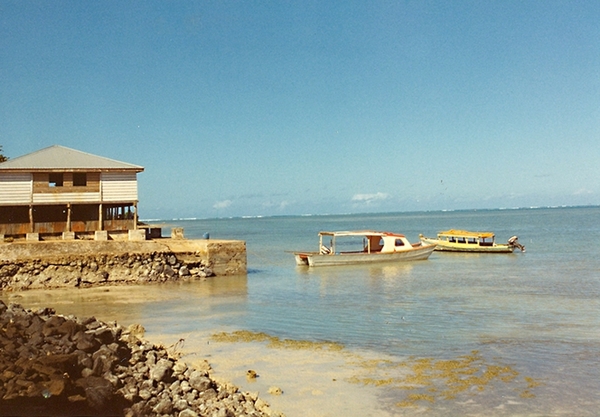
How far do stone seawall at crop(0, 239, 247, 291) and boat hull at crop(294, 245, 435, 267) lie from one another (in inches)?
252

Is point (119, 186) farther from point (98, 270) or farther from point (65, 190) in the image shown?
point (98, 270)

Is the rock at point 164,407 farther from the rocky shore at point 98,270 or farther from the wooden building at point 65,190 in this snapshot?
the wooden building at point 65,190

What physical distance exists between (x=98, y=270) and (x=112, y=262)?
71cm

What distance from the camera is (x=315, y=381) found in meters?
10.9

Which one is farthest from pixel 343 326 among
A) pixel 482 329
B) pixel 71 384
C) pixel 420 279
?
pixel 420 279

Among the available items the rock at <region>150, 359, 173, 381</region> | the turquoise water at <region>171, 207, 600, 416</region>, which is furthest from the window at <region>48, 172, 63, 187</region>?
the rock at <region>150, 359, 173, 381</region>

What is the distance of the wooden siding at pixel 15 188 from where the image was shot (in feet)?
89.6

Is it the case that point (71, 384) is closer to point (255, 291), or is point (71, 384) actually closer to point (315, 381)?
point (315, 381)

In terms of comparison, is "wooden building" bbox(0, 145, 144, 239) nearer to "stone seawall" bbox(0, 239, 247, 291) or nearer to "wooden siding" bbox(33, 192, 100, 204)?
"wooden siding" bbox(33, 192, 100, 204)

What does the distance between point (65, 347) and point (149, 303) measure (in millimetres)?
10013

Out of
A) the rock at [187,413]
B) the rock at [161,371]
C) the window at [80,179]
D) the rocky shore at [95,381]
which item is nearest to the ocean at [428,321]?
the rocky shore at [95,381]

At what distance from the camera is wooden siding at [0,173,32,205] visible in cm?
2731

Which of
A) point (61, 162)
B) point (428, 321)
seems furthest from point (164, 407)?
point (61, 162)

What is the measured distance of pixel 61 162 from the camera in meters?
29.0
